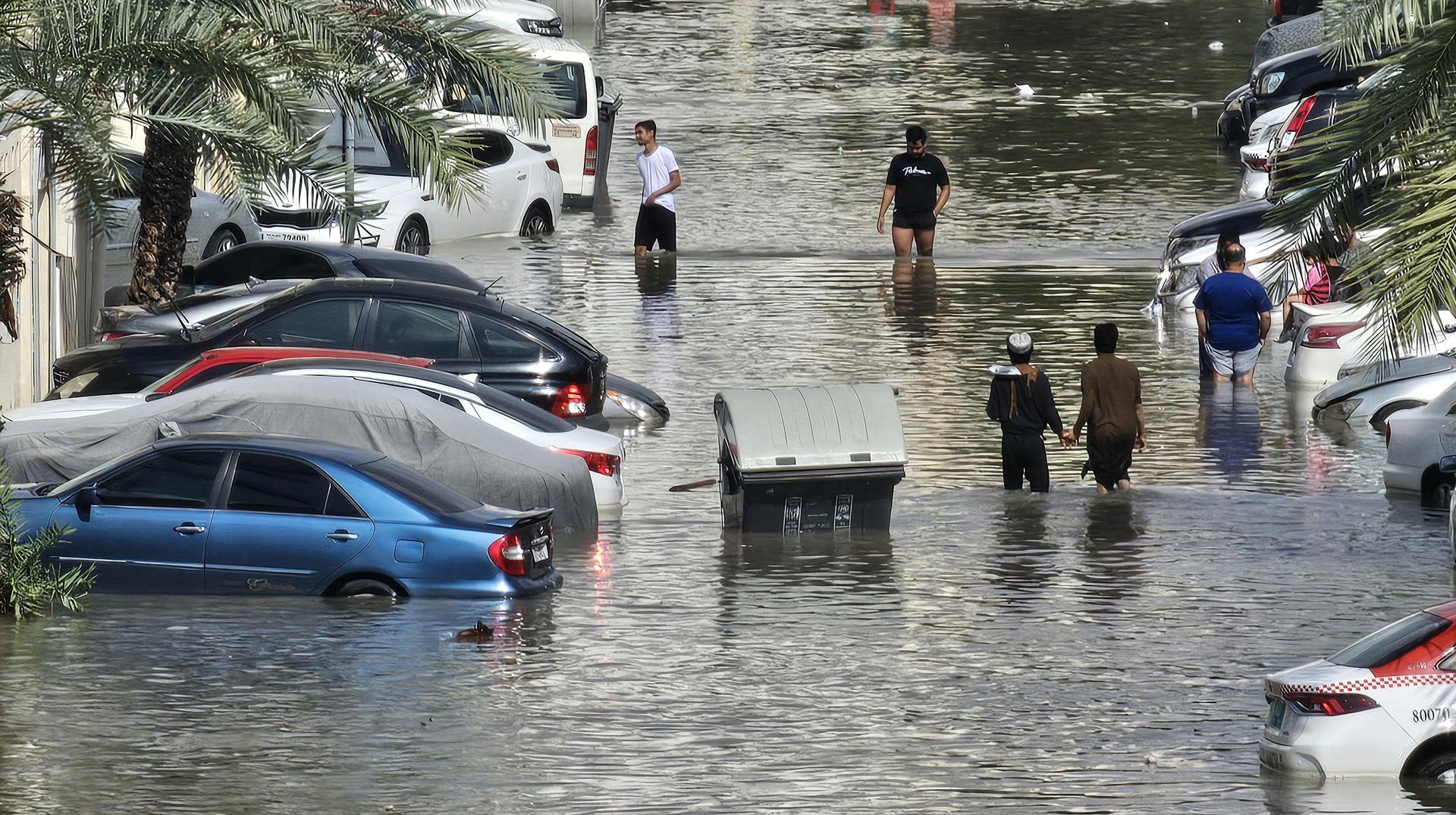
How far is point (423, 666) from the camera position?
512 inches

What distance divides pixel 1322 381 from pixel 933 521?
21.1 feet

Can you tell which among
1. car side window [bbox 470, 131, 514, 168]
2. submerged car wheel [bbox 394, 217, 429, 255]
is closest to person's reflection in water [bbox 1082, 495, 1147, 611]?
submerged car wheel [bbox 394, 217, 429, 255]

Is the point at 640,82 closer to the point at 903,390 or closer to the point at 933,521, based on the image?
the point at 903,390

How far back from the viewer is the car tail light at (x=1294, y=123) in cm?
2917

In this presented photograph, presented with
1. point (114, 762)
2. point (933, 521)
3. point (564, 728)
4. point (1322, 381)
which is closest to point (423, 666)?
point (564, 728)

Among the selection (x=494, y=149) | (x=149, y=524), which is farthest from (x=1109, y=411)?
(x=494, y=149)

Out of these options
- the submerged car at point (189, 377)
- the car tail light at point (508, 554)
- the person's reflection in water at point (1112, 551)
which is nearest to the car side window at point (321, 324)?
the submerged car at point (189, 377)

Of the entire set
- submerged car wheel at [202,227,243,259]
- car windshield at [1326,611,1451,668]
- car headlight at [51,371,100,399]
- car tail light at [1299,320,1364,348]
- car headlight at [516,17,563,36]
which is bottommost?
car windshield at [1326,611,1451,668]

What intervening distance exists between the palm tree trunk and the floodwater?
14.9ft

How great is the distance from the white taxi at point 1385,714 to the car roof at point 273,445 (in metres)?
6.47

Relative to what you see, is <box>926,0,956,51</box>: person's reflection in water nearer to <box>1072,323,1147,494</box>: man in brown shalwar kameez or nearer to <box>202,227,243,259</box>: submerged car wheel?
<box>202,227,243,259</box>: submerged car wheel

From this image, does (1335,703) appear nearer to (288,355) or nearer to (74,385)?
(288,355)

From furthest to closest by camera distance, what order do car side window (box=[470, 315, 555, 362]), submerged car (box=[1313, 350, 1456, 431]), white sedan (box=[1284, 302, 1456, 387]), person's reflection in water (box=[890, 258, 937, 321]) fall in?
person's reflection in water (box=[890, 258, 937, 321]) < white sedan (box=[1284, 302, 1456, 387]) < submerged car (box=[1313, 350, 1456, 431]) < car side window (box=[470, 315, 555, 362])

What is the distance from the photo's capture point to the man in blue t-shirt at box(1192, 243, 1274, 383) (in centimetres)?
2147
